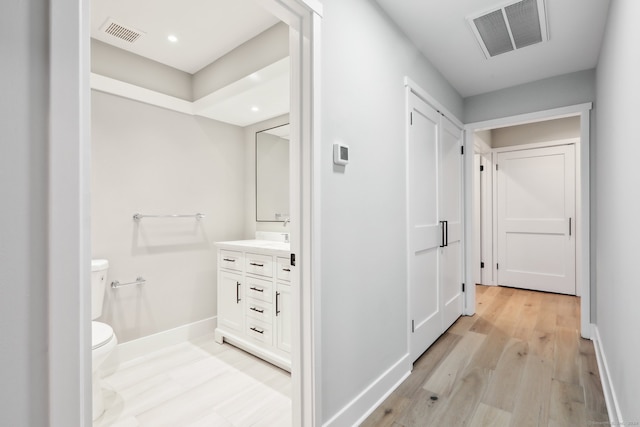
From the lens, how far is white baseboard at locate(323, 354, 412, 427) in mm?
1591

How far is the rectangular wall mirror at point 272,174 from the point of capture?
3.09 meters

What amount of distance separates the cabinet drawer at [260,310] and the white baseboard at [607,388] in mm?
2008

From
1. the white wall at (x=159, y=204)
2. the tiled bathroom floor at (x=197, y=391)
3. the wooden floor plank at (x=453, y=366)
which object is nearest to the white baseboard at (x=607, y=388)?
the wooden floor plank at (x=453, y=366)

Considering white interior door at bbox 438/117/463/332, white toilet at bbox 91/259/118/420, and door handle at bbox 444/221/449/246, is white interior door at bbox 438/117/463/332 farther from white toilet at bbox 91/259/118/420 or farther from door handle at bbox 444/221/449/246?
white toilet at bbox 91/259/118/420

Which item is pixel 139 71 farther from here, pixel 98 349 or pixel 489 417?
pixel 489 417

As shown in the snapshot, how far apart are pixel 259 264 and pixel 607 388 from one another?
2.34 meters

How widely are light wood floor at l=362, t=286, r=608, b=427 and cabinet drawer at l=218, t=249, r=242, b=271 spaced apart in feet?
4.93

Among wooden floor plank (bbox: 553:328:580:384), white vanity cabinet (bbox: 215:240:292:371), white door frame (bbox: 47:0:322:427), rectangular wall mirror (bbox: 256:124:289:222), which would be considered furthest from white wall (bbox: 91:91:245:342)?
wooden floor plank (bbox: 553:328:580:384)

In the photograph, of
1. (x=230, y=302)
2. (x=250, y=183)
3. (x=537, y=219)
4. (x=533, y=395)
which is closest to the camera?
(x=533, y=395)

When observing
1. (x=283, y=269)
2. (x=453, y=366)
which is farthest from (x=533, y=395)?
(x=283, y=269)

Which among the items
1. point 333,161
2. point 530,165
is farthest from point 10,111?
point 530,165

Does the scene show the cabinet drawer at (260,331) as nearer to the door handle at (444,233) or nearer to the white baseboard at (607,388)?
the door handle at (444,233)

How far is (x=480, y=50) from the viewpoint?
2.51 metres

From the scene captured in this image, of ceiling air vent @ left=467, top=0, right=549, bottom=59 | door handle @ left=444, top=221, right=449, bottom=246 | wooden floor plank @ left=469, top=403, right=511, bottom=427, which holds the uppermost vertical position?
ceiling air vent @ left=467, top=0, right=549, bottom=59
